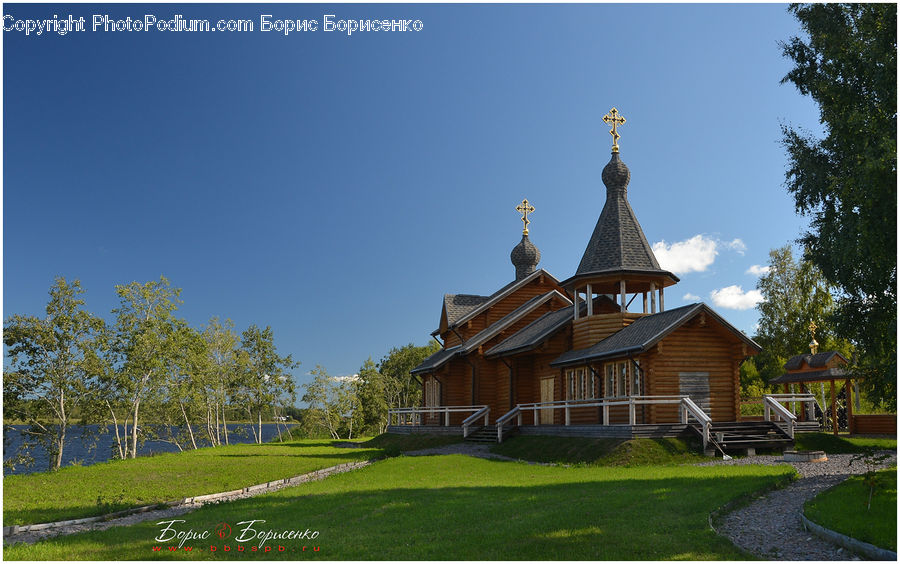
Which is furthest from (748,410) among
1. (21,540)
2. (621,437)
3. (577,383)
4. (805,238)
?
(21,540)

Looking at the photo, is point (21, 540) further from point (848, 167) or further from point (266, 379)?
point (266, 379)

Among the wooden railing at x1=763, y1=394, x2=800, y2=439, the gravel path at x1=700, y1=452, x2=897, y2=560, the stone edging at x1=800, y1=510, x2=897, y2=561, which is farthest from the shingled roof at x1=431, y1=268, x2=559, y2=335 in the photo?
the stone edging at x1=800, y1=510, x2=897, y2=561

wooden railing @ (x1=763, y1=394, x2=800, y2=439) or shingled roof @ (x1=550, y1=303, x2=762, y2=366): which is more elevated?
shingled roof @ (x1=550, y1=303, x2=762, y2=366)

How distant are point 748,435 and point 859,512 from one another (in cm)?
1118

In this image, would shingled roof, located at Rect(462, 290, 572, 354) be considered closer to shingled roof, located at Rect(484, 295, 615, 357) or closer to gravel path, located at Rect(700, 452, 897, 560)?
shingled roof, located at Rect(484, 295, 615, 357)

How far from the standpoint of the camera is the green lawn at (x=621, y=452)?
753 inches

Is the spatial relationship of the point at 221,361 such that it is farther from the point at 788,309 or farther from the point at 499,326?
the point at 788,309

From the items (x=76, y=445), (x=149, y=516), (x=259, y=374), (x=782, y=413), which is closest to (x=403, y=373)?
(x=259, y=374)

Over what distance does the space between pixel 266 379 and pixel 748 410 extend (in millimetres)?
33250

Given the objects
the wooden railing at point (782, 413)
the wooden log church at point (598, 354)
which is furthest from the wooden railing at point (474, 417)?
the wooden railing at point (782, 413)

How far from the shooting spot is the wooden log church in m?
22.6

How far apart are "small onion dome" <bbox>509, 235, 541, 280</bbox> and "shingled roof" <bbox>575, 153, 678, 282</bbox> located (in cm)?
1144

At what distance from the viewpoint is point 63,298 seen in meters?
33.8

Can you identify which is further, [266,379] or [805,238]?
[266,379]
